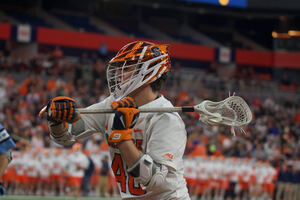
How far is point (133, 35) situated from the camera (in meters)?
29.8

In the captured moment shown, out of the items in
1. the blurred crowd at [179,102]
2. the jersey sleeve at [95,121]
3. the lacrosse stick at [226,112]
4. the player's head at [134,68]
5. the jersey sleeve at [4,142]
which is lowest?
the blurred crowd at [179,102]

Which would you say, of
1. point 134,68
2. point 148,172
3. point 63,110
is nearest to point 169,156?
point 148,172

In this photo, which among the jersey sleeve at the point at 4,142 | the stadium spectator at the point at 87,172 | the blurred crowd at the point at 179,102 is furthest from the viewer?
the blurred crowd at the point at 179,102

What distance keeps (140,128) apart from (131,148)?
16.1 inches

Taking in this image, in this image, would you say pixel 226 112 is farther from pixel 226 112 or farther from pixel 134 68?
pixel 134 68

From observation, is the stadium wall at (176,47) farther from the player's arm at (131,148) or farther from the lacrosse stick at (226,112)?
the player's arm at (131,148)

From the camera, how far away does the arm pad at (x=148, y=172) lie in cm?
356

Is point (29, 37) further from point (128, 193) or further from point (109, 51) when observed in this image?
point (128, 193)

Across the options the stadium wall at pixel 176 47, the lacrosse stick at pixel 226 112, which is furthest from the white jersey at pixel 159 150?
the stadium wall at pixel 176 47

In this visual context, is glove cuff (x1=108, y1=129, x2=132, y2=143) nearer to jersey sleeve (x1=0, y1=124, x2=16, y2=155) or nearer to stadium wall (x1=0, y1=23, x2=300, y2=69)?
jersey sleeve (x1=0, y1=124, x2=16, y2=155)

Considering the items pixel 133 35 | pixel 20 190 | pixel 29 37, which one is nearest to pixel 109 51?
pixel 133 35

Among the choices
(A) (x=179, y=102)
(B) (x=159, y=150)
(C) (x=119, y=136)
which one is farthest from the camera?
(A) (x=179, y=102)

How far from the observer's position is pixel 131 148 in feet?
11.6

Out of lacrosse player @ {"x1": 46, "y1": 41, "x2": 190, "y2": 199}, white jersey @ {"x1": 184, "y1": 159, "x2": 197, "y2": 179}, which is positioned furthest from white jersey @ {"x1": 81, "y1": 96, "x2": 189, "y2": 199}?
white jersey @ {"x1": 184, "y1": 159, "x2": 197, "y2": 179}
